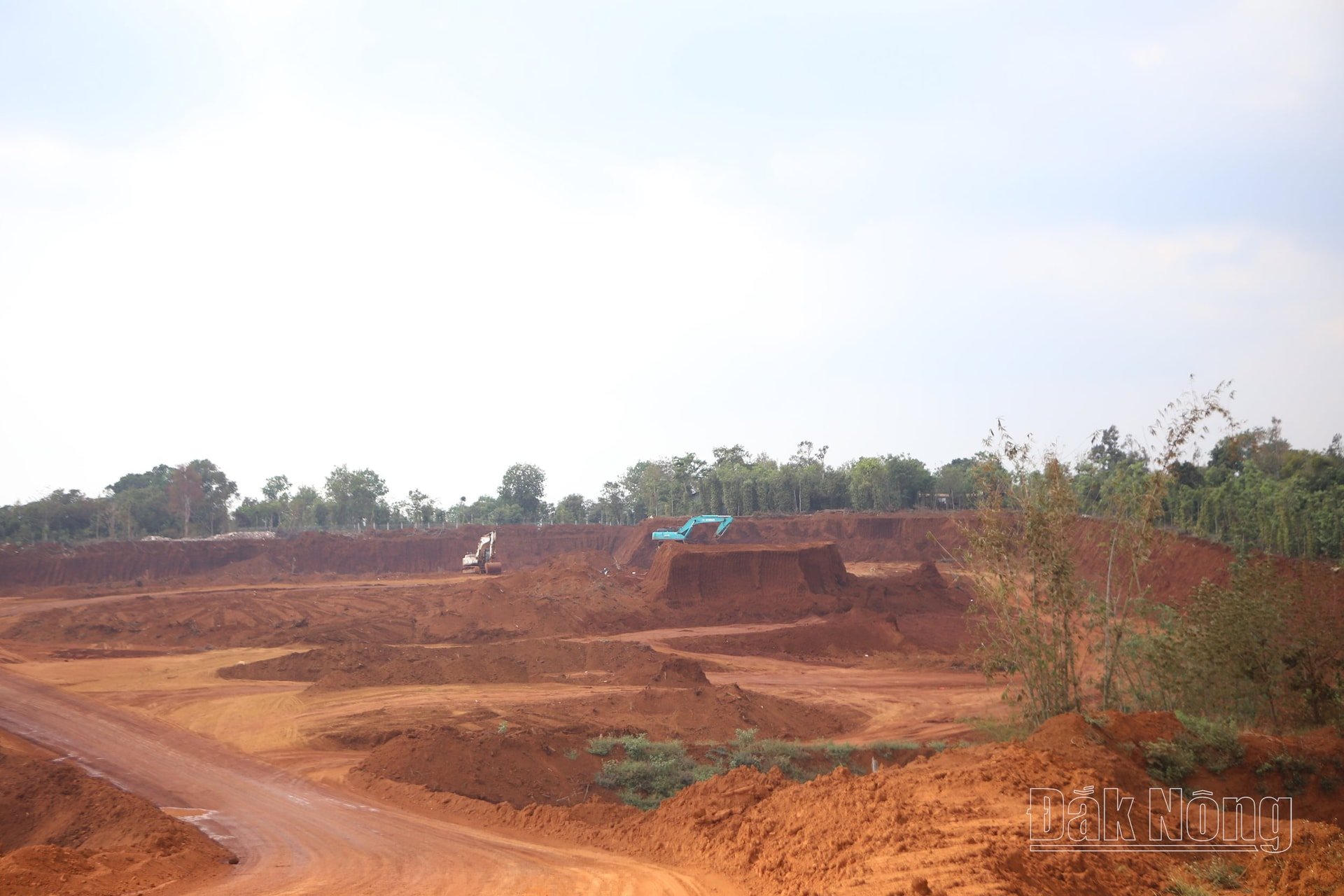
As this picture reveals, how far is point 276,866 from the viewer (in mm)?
9648

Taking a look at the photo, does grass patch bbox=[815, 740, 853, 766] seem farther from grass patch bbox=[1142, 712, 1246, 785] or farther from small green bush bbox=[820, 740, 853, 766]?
grass patch bbox=[1142, 712, 1246, 785]

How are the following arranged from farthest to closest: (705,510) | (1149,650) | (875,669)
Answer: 1. (705,510)
2. (875,669)
3. (1149,650)

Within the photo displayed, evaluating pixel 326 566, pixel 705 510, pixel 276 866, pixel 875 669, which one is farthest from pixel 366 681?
pixel 705 510

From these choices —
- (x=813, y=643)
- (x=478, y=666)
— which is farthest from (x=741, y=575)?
(x=478, y=666)

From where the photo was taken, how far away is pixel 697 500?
83.1 m

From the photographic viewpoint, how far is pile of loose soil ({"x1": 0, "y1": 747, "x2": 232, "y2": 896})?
841cm

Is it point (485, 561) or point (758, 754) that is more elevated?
point (485, 561)

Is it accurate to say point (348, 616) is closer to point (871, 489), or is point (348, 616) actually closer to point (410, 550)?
point (410, 550)

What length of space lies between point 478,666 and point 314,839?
12869 millimetres

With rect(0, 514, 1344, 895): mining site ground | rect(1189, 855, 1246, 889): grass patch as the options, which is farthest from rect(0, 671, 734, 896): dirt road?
rect(1189, 855, 1246, 889): grass patch

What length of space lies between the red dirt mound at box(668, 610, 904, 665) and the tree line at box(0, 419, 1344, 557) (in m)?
12.5

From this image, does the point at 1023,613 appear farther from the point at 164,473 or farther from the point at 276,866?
the point at 164,473

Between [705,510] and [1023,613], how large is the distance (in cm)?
6741

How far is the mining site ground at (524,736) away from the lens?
803 centimetres
